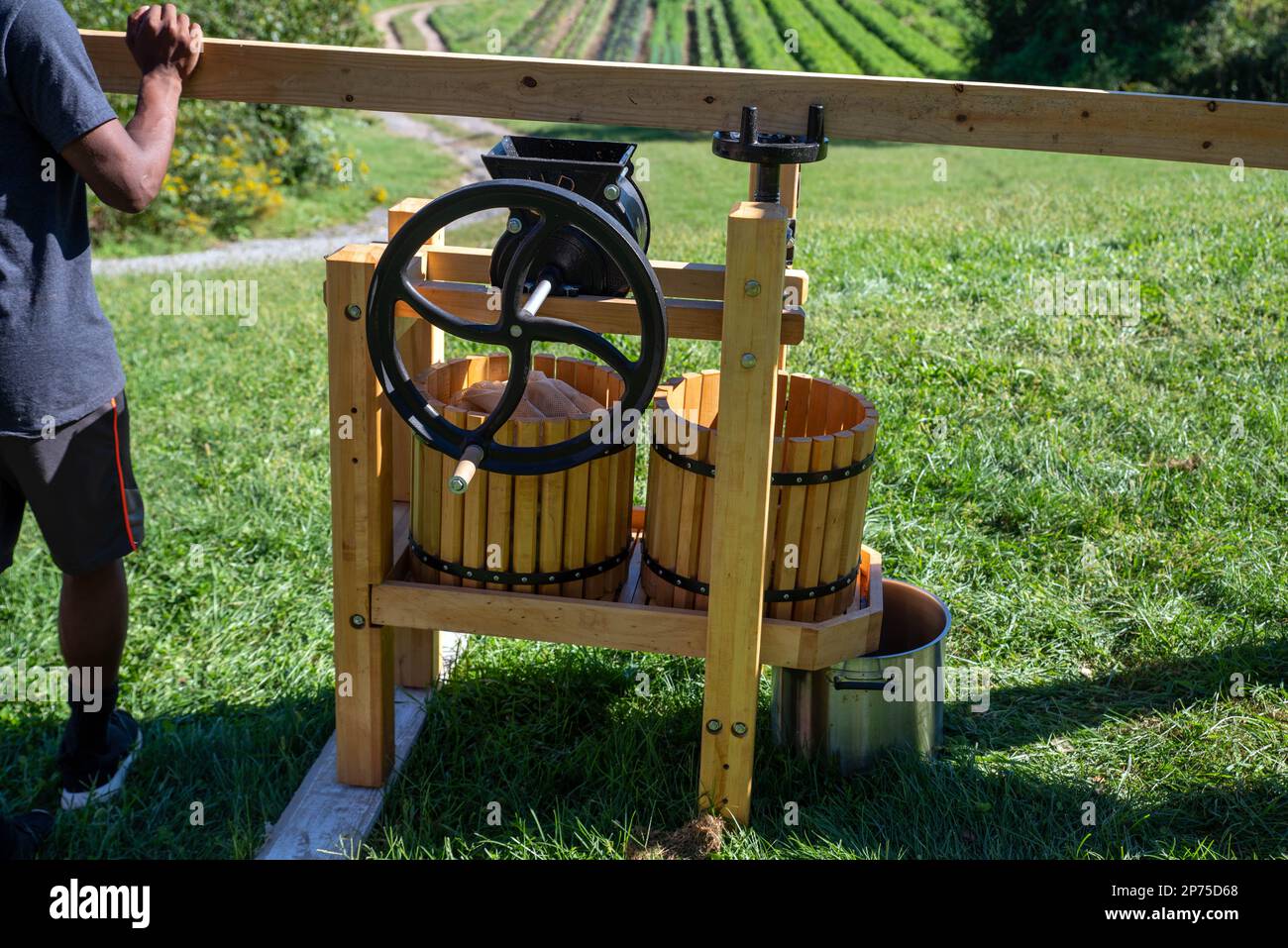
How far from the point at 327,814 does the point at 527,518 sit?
784mm

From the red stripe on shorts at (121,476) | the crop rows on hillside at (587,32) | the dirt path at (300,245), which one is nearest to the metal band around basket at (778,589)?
the red stripe on shorts at (121,476)

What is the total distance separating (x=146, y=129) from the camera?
7.66 ft

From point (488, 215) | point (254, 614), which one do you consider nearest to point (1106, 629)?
point (254, 614)

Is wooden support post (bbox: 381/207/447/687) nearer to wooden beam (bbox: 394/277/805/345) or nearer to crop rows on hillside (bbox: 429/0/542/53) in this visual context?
wooden beam (bbox: 394/277/805/345)

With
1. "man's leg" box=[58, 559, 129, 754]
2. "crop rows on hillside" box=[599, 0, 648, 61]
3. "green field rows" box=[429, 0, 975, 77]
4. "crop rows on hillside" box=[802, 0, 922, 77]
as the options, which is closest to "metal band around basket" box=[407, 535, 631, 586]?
"man's leg" box=[58, 559, 129, 754]

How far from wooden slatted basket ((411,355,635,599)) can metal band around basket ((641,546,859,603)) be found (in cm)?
13

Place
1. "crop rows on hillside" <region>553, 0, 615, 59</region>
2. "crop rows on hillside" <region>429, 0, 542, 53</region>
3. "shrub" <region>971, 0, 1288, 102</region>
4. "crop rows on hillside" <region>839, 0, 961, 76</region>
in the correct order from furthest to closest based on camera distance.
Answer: "crop rows on hillside" <region>429, 0, 542, 53</region>
"crop rows on hillside" <region>553, 0, 615, 59</region>
"crop rows on hillside" <region>839, 0, 961, 76</region>
"shrub" <region>971, 0, 1288, 102</region>

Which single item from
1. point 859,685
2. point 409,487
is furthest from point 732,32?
point 859,685

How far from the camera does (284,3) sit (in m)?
14.3

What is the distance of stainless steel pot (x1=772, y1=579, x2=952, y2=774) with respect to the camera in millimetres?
2678

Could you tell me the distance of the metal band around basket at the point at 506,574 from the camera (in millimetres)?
2527

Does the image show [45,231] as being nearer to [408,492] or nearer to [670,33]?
[408,492]

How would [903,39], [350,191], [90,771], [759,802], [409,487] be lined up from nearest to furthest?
1. [759,802]
2. [90,771]
3. [409,487]
4. [350,191]
5. [903,39]

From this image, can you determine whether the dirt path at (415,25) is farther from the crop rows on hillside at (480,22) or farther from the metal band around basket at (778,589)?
the metal band around basket at (778,589)
